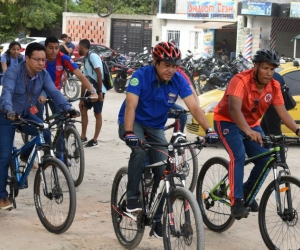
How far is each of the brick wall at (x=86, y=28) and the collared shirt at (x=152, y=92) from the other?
124 ft

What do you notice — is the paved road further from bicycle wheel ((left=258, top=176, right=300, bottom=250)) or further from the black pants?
the black pants

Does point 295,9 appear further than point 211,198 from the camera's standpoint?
Yes

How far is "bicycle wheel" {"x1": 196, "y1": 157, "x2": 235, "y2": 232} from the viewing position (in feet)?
23.3

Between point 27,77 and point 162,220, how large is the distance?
85.9 inches

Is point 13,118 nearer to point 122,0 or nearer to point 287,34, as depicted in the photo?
point 287,34

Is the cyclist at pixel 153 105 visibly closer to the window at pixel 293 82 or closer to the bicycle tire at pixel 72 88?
the window at pixel 293 82

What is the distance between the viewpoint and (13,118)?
22.2 feet

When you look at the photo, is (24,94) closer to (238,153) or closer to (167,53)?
(167,53)

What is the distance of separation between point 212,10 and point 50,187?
30.1 metres

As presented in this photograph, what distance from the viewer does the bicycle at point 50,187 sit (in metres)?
6.73

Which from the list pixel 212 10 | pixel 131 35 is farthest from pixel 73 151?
pixel 131 35

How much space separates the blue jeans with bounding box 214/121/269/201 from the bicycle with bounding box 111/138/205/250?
797 mm

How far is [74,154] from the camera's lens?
30.4 feet

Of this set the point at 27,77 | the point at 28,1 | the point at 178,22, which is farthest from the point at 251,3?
the point at 27,77
